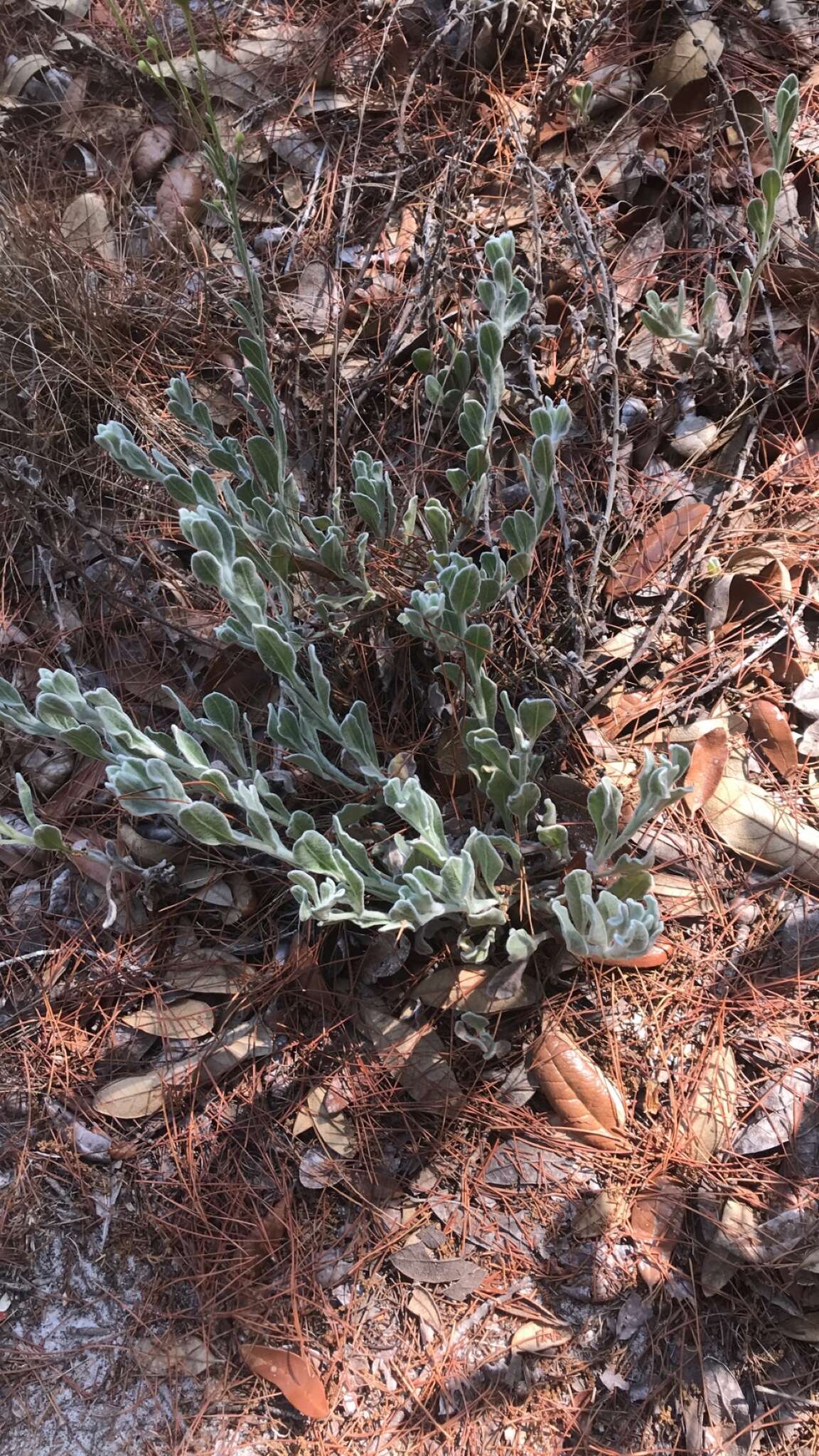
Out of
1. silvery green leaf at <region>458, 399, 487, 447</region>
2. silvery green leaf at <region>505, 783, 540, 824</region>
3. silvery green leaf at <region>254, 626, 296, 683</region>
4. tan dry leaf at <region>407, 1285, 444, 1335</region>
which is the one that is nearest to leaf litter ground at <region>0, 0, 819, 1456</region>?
tan dry leaf at <region>407, 1285, 444, 1335</region>

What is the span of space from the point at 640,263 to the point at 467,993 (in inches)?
77.4

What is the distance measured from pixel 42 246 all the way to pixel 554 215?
1.50m

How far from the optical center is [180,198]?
9.35 ft

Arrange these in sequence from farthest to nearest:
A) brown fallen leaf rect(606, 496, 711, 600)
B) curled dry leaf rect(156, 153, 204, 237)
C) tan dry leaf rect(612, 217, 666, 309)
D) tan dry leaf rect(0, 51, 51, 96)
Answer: tan dry leaf rect(0, 51, 51, 96), curled dry leaf rect(156, 153, 204, 237), tan dry leaf rect(612, 217, 666, 309), brown fallen leaf rect(606, 496, 711, 600)

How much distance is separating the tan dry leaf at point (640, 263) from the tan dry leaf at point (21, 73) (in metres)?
2.05

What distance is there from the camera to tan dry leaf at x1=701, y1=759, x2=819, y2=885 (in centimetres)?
198

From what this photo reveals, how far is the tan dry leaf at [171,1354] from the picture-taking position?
1.88 m

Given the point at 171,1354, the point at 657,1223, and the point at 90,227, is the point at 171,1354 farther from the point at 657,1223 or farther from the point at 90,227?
the point at 90,227

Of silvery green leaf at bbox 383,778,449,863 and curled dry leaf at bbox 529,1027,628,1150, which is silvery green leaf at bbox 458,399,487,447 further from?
curled dry leaf at bbox 529,1027,628,1150

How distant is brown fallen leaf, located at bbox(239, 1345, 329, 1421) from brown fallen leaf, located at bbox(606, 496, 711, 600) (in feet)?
5.82

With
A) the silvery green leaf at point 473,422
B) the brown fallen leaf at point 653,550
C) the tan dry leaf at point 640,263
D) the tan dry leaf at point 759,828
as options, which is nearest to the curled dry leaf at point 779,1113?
the tan dry leaf at point 759,828

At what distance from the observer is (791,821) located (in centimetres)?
201

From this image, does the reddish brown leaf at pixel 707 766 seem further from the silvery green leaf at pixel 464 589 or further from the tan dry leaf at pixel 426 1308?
the tan dry leaf at pixel 426 1308

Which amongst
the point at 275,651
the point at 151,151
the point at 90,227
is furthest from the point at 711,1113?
the point at 151,151
